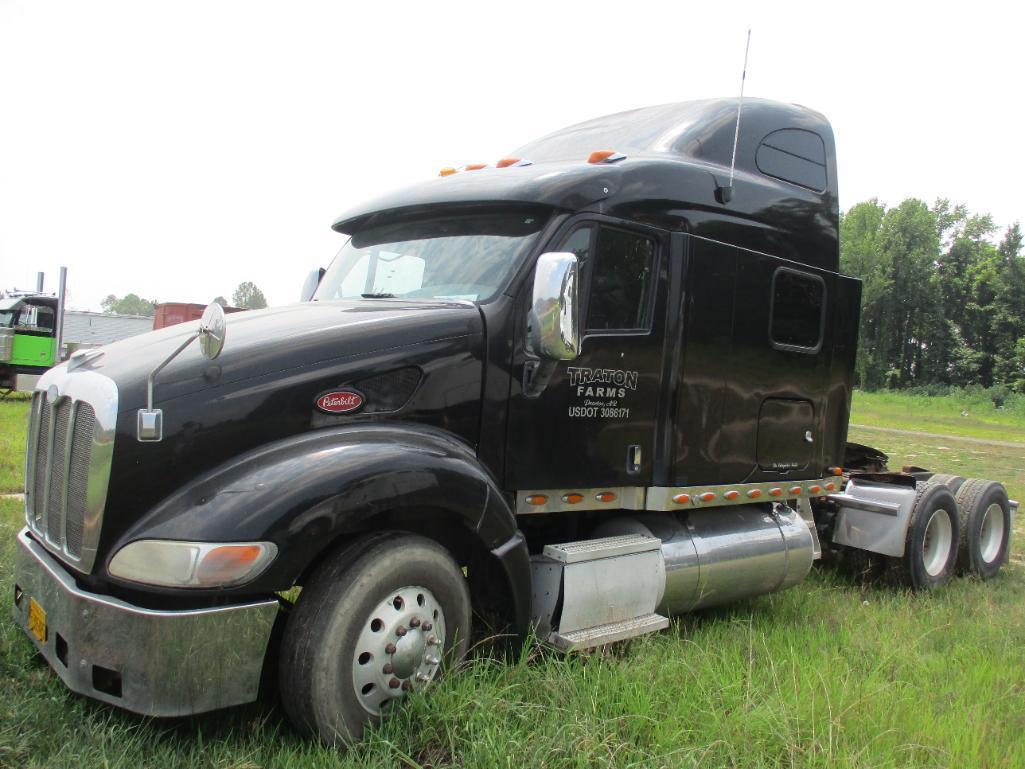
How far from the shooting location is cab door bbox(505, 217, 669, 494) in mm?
4168

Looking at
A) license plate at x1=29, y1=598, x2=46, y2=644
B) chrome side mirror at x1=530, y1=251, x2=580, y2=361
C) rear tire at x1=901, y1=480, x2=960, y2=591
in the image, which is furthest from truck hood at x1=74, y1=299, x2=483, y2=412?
rear tire at x1=901, y1=480, x2=960, y2=591

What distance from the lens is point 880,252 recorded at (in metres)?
63.4

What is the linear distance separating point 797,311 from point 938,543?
2934 millimetres

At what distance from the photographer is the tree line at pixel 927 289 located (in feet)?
194

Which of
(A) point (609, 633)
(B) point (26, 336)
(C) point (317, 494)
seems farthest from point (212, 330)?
(B) point (26, 336)

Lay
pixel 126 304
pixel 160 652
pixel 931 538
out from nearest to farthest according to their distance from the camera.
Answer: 1. pixel 160 652
2. pixel 931 538
3. pixel 126 304

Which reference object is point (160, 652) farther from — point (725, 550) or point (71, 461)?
point (725, 550)

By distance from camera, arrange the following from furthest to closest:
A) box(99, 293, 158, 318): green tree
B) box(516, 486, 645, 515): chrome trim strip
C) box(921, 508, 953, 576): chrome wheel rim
→ box(99, 293, 158, 318): green tree
box(921, 508, 953, 576): chrome wheel rim
box(516, 486, 645, 515): chrome trim strip

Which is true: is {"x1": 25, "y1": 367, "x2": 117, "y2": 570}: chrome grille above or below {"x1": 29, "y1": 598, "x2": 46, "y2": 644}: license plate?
above

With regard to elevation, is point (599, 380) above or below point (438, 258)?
below

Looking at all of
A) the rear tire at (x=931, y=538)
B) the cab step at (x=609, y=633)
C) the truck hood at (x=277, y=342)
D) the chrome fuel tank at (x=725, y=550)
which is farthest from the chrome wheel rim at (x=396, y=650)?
the rear tire at (x=931, y=538)

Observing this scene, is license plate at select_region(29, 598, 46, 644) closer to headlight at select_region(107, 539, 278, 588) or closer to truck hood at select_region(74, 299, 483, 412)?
headlight at select_region(107, 539, 278, 588)

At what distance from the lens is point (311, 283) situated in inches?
219

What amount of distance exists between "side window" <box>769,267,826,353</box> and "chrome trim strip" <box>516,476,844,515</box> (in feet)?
3.09
